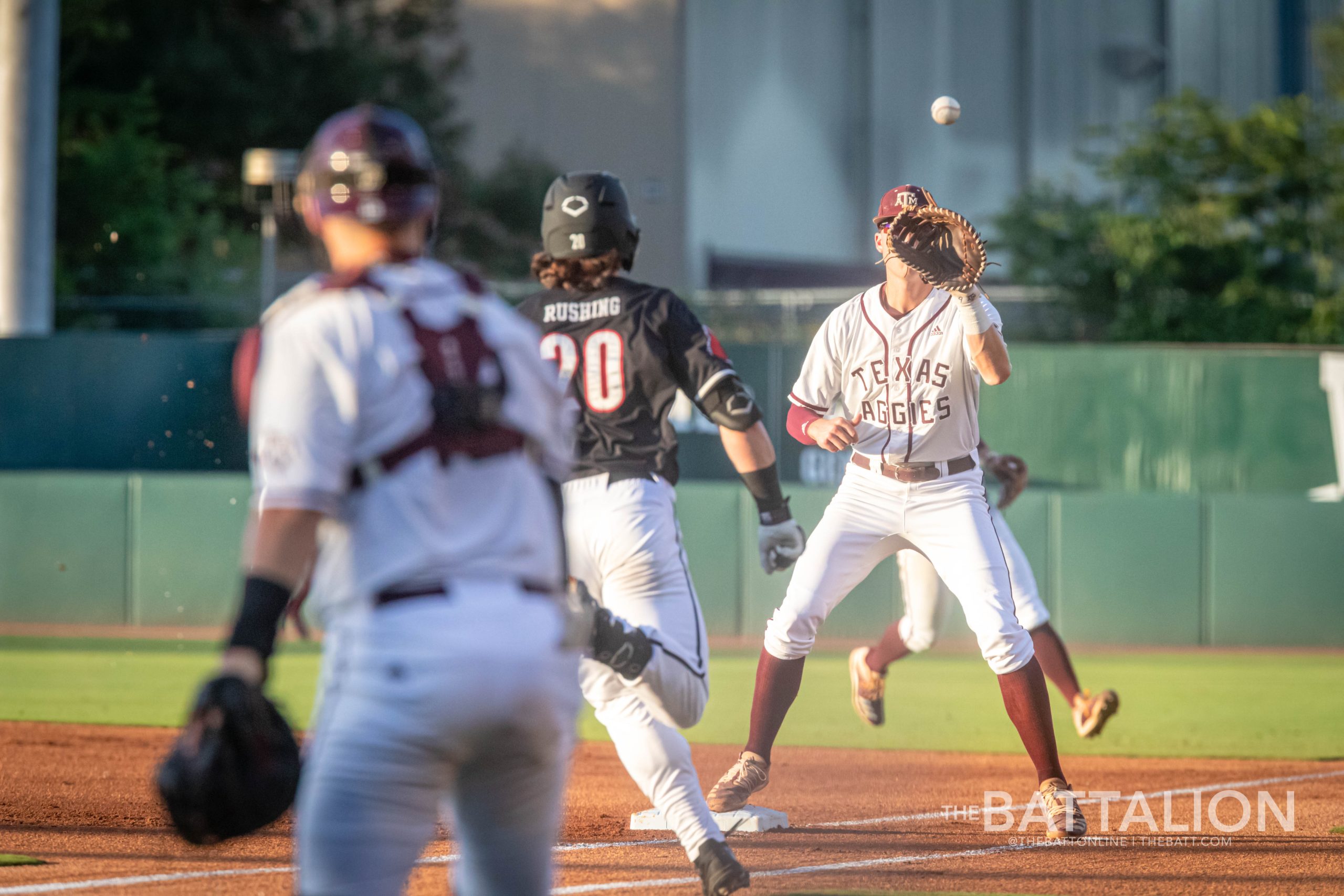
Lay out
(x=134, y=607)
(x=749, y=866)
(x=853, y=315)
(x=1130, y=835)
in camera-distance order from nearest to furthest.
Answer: (x=749, y=866)
(x=1130, y=835)
(x=853, y=315)
(x=134, y=607)

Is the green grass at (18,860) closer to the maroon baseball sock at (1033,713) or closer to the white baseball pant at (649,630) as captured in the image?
the white baseball pant at (649,630)

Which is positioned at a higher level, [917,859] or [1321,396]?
[1321,396]

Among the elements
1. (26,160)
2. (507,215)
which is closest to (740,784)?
(26,160)

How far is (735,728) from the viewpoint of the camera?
8.34 m

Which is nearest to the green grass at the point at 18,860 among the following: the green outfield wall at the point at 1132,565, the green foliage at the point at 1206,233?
the green outfield wall at the point at 1132,565

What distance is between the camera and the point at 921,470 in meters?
5.40

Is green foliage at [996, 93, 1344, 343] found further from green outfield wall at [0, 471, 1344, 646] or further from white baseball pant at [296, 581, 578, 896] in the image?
white baseball pant at [296, 581, 578, 896]

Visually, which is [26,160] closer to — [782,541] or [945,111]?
[945,111]

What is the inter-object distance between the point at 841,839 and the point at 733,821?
375 millimetres

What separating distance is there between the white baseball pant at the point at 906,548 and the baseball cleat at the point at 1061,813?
415mm

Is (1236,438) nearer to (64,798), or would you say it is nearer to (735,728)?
(735,728)

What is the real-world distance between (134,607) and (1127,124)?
69.3 ft

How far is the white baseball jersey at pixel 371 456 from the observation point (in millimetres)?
2291

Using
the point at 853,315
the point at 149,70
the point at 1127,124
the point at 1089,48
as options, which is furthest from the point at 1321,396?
the point at 149,70
